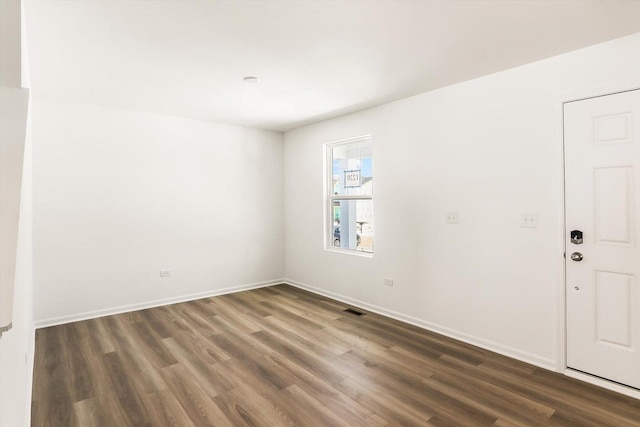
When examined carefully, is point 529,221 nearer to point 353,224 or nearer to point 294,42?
point 353,224

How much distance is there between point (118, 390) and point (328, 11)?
9.80 ft

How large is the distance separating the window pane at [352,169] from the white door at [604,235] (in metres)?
2.20

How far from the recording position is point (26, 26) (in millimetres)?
2229

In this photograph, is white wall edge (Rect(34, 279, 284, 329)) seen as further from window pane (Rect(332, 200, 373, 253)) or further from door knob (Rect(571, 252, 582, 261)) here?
door knob (Rect(571, 252, 582, 261))

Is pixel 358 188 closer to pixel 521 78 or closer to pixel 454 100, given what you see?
pixel 454 100

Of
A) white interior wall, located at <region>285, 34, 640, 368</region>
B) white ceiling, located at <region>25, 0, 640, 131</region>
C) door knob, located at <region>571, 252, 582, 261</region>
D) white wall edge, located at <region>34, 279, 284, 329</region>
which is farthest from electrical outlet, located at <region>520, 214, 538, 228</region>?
white wall edge, located at <region>34, 279, 284, 329</region>

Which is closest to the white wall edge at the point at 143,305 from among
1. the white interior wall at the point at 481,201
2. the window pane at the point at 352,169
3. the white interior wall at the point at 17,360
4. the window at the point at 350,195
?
the white interior wall at the point at 17,360

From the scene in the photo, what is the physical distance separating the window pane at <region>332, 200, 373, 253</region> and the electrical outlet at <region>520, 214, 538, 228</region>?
186 centimetres

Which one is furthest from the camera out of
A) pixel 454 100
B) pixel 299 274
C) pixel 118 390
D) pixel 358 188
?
pixel 299 274

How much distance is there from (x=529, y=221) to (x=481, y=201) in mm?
444

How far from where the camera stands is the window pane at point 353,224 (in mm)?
4508

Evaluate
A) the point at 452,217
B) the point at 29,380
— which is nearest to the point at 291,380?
the point at 29,380

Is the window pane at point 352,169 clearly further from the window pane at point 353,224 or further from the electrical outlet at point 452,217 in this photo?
the electrical outlet at point 452,217

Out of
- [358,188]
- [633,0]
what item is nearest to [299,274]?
[358,188]
